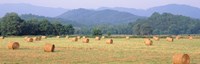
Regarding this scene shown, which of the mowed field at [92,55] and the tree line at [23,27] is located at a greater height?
the tree line at [23,27]

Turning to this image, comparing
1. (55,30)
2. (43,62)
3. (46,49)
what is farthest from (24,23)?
(43,62)

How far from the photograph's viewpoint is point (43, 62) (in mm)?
22297

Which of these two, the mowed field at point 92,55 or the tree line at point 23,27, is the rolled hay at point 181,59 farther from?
the tree line at point 23,27

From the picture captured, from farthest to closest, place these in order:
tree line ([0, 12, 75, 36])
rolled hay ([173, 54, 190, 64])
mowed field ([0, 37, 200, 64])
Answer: tree line ([0, 12, 75, 36]), mowed field ([0, 37, 200, 64]), rolled hay ([173, 54, 190, 64])

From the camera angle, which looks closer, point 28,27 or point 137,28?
point 28,27

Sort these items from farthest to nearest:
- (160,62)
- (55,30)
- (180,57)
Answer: (55,30)
(160,62)
(180,57)

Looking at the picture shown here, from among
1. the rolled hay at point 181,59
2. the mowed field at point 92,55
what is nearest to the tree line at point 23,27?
the mowed field at point 92,55

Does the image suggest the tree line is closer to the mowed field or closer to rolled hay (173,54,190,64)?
the mowed field

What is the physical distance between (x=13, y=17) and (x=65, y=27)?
1691 cm

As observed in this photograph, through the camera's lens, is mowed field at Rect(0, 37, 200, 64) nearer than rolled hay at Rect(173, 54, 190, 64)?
No

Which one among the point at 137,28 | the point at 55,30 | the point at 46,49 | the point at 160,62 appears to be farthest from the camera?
the point at 137,28

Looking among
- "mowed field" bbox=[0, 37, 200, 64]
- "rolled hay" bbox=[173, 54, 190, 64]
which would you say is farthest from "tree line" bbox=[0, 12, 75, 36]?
"rolled hay" bbox=[173, 54, 190, 64]

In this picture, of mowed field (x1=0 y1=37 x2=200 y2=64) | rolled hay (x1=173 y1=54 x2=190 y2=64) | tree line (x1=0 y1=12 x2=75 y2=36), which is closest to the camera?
rolled hay (x1=173 y1=54 x2=190 y2=64)

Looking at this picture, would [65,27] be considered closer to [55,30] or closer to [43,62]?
[55,30]
